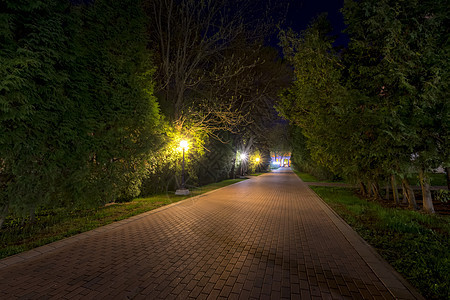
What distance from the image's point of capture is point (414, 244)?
183 inches

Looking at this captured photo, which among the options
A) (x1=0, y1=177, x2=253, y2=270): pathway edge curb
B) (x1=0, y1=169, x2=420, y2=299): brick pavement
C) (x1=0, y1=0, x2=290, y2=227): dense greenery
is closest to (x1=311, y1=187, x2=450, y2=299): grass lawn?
(x1=0, y1=169, x2=420, y2=299): brick pavement

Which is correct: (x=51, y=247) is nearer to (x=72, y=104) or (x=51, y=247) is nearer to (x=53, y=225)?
(x=53, y=225)

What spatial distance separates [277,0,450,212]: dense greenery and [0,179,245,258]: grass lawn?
8.97 m

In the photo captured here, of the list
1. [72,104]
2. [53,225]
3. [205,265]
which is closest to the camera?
[205,265]

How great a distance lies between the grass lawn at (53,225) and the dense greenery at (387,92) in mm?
8966

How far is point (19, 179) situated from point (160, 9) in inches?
470

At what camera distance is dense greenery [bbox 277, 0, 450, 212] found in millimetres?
6535

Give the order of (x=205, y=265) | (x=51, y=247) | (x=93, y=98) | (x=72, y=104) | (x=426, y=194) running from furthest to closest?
(x=426, y=194) → (x=93, y=98) → (x=72, y=104) → (x=51, y=247) → (x=205, y=265)

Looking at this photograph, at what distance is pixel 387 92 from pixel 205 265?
28.8 ft

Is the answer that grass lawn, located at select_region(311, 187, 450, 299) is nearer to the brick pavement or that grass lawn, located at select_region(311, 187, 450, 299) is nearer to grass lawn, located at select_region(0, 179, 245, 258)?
the brick pavement

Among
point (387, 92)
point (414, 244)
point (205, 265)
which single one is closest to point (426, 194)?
point (387, 92)

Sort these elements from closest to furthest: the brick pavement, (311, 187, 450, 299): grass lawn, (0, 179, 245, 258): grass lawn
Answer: the brick pavement
(311, 187, 450, 299): grass lawn
(0, 179, 245, 258): grass lawn

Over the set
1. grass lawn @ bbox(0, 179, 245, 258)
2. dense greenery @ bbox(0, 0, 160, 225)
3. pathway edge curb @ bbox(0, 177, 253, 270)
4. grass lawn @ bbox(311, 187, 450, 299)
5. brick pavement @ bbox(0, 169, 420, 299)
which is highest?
dense greenery @ bbox(0, 0, 160, 225)

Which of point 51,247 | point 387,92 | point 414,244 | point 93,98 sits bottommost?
A: point 414,244
